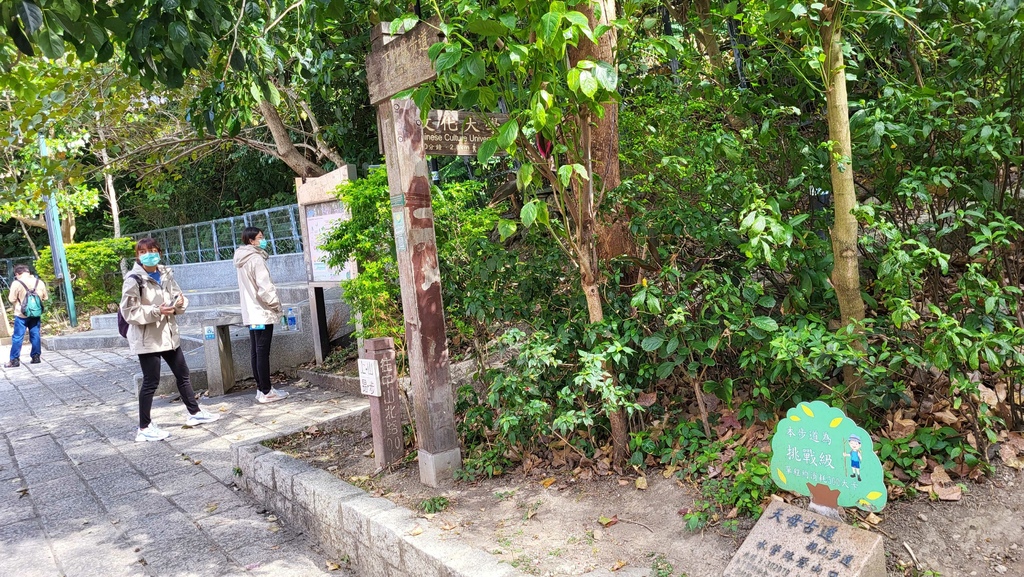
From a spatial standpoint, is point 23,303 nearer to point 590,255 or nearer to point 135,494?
point 135,494

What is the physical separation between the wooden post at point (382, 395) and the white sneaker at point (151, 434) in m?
3.16

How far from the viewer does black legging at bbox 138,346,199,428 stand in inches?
261

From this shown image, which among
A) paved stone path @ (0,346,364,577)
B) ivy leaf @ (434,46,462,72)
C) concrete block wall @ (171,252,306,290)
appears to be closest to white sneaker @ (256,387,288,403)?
paved stone path @ (0,346,364,577)

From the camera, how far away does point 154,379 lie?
6.64 meters

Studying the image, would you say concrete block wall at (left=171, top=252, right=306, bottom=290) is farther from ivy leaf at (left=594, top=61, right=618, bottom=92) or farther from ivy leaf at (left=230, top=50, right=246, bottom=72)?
ivy leaf at (left=594, top=61, right=618, bottom=92)

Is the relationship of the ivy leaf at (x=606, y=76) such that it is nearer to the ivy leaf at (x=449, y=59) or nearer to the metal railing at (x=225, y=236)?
the ivy leaf at (x=449, y=59)

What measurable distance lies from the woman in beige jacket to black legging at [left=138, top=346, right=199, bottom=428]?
2.71 ft

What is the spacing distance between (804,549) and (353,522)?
7.93ft

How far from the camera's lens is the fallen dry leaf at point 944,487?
9.48 ft

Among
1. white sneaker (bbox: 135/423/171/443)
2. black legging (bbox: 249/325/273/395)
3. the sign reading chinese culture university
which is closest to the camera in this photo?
the sign reading chinese culture university

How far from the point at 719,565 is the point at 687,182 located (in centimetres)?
185

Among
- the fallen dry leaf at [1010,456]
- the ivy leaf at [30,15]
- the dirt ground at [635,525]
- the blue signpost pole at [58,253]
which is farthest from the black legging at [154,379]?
the blue signpost pole at [58,253]

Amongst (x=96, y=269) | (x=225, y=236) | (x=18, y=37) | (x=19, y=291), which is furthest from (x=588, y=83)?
(x=96, y=269)

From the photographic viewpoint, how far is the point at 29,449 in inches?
272
